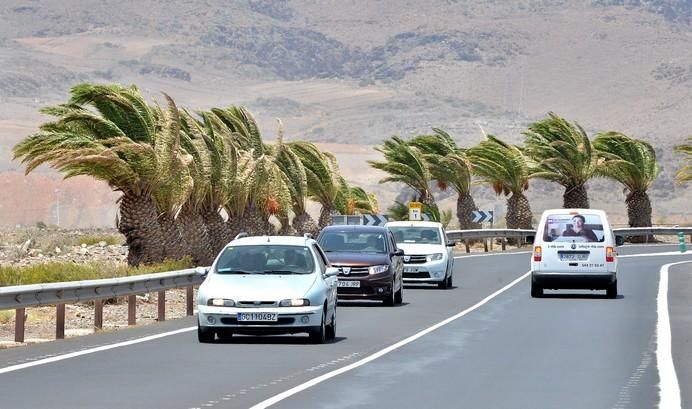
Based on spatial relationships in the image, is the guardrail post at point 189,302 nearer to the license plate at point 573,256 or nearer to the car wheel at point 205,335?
the car wheel at point 205,335

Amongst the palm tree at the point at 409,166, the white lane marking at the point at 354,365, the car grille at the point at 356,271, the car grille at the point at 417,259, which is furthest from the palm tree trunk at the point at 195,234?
the palm tree at the point at 409,166

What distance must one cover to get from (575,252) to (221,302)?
46.8 ft

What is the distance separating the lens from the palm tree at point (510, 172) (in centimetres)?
7838

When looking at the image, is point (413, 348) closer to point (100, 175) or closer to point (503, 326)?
point (503, 326)

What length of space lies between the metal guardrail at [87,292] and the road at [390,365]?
60 centimetres

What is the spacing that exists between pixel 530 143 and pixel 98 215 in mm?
70935

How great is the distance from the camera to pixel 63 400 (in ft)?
47.2

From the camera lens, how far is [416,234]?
1574 inches

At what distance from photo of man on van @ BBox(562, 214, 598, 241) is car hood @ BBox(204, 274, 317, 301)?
42.6 feet

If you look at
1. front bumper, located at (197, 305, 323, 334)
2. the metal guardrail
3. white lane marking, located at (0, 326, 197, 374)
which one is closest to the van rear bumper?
the metal guardrail

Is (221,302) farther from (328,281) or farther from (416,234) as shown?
(416,234)

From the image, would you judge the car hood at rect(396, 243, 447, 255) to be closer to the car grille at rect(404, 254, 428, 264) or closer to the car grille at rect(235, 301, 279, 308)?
the car grille at rect(404, 254, 428, 264)

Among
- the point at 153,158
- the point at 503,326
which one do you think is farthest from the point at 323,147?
the point at 503,326

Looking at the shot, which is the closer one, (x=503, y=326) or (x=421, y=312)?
(x=503, y=326)
